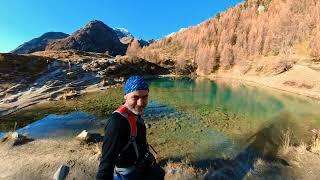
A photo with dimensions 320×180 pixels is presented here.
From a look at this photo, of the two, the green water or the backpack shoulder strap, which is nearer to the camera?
the backpack shoulder strap

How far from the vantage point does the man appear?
236 inches

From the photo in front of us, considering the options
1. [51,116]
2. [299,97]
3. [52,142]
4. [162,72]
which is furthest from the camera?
[162,72]

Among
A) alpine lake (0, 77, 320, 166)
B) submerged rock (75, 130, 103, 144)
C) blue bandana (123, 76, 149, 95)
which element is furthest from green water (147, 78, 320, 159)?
blue bandana (123, 76, 149, 95)

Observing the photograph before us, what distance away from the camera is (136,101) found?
6.62m

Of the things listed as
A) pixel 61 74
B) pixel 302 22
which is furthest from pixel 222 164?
pixel 302 22

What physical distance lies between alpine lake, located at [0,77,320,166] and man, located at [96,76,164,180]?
39.0 ft

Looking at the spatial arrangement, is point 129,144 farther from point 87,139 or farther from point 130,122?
point 87,139

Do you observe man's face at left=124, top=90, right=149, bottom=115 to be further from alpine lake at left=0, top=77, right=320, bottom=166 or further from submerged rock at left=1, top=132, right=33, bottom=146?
submerged rock at left=1, top=132, right=33, bottom=146

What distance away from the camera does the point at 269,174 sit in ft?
51.5

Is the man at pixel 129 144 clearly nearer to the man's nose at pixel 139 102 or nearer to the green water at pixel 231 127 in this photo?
the man's nose at pixel 139 102

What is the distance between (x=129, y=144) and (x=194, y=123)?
2486 cm

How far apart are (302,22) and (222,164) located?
397 ft

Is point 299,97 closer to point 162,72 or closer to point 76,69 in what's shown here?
point 76,69

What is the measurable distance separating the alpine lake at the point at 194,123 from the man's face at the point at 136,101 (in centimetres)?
1244
